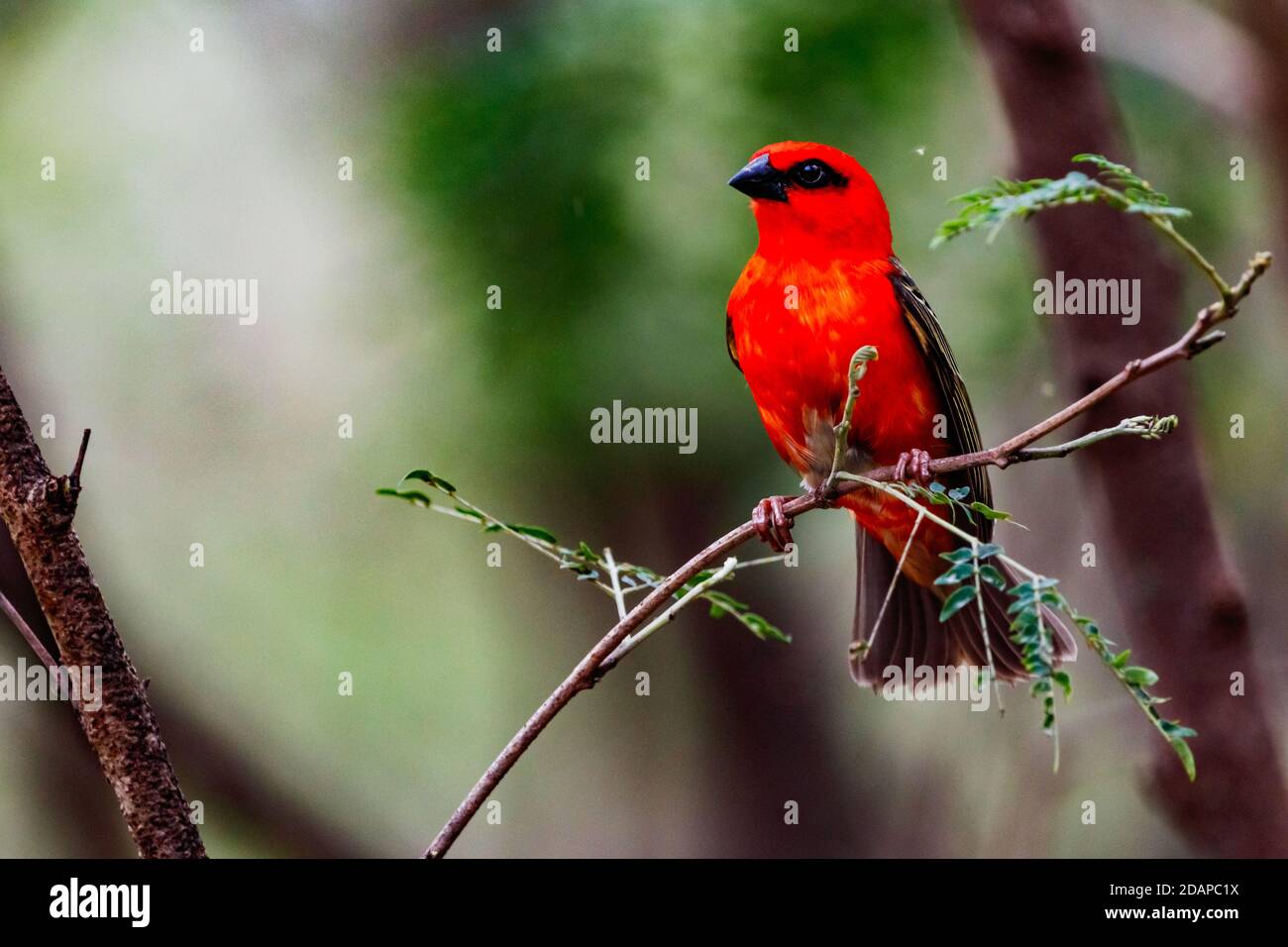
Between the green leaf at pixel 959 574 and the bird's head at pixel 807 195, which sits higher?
the bird's head at pixel 807 195

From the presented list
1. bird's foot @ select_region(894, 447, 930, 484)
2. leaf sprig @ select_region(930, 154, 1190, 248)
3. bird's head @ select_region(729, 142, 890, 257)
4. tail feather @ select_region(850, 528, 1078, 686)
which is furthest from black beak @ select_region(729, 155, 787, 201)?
leaf sprig @ select_region(930, 154, 1190, 248)

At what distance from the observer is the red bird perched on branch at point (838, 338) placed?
366cm

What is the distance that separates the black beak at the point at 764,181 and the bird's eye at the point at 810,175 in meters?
0.05

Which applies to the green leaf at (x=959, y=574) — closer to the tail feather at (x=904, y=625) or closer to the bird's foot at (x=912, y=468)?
the bird's foot at (x=912, y=468)

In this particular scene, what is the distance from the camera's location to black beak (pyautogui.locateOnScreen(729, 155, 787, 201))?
3789mm

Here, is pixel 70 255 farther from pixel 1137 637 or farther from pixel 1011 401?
pixel 1137 637

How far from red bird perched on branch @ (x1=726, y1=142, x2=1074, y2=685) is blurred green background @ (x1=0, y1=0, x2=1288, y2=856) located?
102 centimetres

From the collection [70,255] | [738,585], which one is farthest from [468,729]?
[70,255]

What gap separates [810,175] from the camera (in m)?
3.82

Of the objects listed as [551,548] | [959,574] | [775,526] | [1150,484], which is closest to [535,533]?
[551,548]

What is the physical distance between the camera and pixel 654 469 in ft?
18.4

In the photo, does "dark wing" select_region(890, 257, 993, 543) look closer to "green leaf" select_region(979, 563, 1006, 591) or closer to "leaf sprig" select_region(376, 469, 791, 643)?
"leaf sprig" select_region(376, 469, 791, 643)

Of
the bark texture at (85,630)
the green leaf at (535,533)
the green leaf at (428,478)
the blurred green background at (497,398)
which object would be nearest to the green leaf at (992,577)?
the green leaf at (535,533)

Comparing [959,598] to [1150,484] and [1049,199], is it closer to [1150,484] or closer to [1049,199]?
[1049,199]
